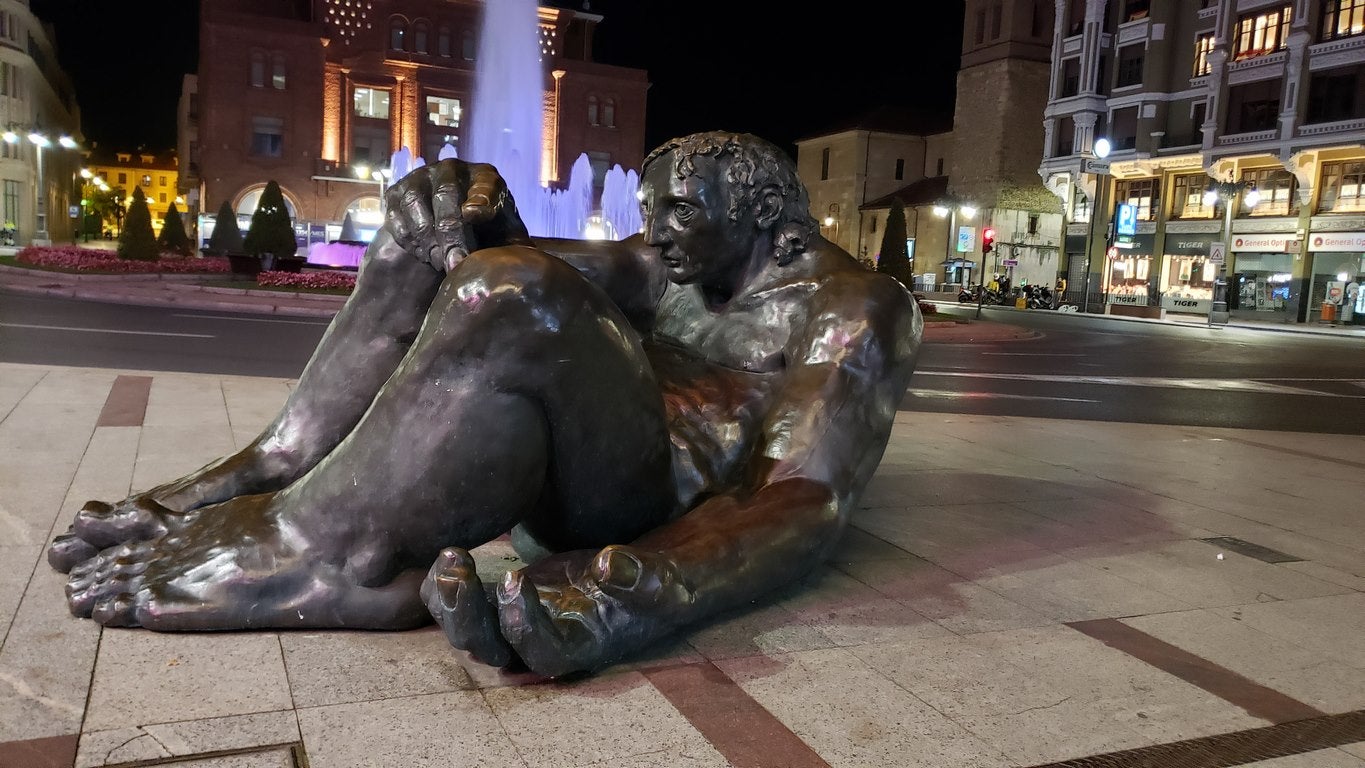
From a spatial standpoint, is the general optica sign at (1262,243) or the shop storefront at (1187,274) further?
the shop storefront at (1187,274)

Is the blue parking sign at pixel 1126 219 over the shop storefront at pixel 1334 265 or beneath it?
over

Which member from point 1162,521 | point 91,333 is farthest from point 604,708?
point 91,333

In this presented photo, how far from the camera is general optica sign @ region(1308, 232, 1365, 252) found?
35031 millimetres

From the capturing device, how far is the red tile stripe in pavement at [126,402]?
5632mm

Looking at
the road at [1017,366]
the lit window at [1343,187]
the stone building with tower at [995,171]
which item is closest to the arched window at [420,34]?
the stone building with tower at [995,171]

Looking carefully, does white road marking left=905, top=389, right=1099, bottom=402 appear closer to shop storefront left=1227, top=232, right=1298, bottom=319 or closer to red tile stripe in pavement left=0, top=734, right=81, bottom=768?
red tile stripe in pavement left=0, top=734, right=81, bottom=768

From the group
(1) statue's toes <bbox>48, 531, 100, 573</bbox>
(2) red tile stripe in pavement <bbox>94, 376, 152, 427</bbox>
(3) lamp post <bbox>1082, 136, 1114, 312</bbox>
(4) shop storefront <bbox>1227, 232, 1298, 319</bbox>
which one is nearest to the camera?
(1) statue's toes <bbox>48, 531, 100, 573</bbox>

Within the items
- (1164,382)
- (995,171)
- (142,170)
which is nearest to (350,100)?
(995,171)

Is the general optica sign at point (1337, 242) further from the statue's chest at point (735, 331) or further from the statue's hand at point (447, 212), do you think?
the statue's hand at point (447, 212)

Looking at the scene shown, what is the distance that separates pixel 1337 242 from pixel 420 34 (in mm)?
39326

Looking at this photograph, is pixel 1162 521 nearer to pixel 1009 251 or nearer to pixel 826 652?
pixel 826 652

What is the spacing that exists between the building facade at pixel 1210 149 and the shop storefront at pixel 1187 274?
61 mm

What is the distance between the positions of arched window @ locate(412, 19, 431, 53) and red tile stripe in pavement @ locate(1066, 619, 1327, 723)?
164 feet

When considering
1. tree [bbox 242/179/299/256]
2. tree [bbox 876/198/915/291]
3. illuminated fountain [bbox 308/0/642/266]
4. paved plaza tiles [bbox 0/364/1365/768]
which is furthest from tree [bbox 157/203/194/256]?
paved plaza tiles [bbox 0/364/1365/768]
